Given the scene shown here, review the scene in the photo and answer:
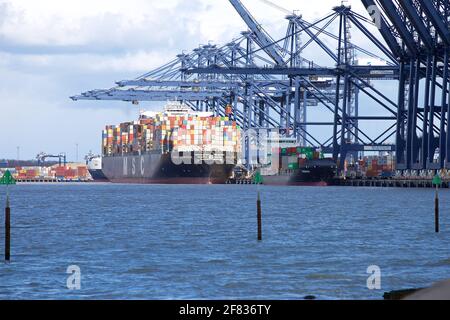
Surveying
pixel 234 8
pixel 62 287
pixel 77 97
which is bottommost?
pixel 62 287

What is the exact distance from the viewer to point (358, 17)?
394ft

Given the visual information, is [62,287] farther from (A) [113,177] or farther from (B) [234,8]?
(A) [113,177]

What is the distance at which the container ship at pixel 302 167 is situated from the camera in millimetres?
142675

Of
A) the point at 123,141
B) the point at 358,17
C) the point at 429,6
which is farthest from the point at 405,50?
the point at 123,141

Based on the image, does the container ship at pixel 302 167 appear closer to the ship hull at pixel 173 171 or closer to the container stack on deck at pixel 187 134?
the container stack on deck at pixel 187 134

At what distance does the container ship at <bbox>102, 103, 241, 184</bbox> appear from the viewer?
16275 cm

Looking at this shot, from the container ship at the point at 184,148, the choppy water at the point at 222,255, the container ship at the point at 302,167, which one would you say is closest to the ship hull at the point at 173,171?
the container ship at the point at 184,148

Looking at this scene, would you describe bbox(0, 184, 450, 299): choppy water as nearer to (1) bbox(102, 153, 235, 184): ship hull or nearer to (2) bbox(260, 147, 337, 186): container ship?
(2) bbox(260, 147, 337, 186): container ship

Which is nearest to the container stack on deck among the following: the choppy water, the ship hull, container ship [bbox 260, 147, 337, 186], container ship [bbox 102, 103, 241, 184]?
container ship [bbox 102, 103, 241, 184]

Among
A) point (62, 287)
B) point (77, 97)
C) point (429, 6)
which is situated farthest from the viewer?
point (77, 97)

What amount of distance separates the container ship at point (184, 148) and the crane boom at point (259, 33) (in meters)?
20.2

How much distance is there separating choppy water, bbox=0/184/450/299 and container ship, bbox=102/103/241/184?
321 ft
